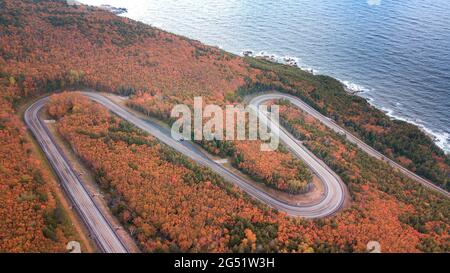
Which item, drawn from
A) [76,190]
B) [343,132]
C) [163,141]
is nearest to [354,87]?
[343,132]

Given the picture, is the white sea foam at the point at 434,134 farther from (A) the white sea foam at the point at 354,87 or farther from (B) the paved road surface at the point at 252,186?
(B) the paved road surface at the point at 252,186

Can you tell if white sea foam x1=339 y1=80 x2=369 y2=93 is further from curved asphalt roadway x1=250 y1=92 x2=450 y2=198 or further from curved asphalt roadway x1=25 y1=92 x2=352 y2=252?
curved asphalt roadway x1=25 y1=92 x2=352 y2=252

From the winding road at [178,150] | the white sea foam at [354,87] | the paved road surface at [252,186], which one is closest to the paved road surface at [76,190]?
the winding road at [178,150]

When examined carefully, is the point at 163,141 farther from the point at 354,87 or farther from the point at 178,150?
the point at 354,87

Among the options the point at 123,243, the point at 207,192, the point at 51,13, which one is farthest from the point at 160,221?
the point at 51,13

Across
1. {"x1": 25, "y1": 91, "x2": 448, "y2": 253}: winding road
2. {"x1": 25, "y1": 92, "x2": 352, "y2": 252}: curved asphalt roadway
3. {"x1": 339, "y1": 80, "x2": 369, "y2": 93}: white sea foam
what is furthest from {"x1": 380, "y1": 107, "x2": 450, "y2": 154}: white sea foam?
{"x1": 25, "y1": 92, "x2": 352, "y2": 252}: curved asphalt roadway
